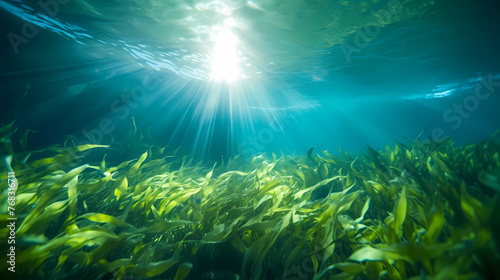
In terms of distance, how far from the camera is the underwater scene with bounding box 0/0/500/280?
1176 millimetres

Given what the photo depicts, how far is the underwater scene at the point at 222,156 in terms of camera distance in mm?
1176

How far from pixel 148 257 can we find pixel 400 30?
10599 millimetres

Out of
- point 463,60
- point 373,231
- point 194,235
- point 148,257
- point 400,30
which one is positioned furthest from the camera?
point 463,60

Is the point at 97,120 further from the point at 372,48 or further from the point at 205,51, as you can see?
the point at 372,48

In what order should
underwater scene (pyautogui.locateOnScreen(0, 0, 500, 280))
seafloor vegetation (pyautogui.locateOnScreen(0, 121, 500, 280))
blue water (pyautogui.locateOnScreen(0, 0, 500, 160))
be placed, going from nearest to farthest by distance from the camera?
seafloor vegetation (pyautogui.locateOnScreen(0, 121, 500, 280))
underwater scene (pyautogui.locateOnScreen(0, 0, 500, 280))
blue water (pyautogui.locateOnScreen(0, 0, 500, 160))

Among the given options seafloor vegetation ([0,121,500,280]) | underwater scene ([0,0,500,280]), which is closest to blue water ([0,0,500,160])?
underwater scene ([0,0,500,280])

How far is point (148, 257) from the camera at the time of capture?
1.26 metres

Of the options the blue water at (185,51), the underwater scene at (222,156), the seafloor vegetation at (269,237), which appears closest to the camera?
the seafloor vegetation at (269,237)

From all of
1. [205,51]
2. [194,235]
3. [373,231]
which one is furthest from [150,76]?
[373,231]

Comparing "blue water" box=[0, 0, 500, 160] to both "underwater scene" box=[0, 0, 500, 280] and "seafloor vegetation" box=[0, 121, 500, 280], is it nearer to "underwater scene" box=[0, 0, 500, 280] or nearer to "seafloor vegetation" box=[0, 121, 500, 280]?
"underwater scene" box=[0, 0, 500, 280]

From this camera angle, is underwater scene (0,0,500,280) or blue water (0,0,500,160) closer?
underwater scene (0,0,500,280)

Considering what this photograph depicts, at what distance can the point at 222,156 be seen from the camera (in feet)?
19.8

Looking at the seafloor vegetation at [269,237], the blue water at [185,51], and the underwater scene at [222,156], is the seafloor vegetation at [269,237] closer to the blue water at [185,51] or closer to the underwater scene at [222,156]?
the underwater scene at [222,156]

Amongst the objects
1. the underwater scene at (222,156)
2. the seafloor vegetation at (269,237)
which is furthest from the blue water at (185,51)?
the seafloor vegetation at (269,237)
